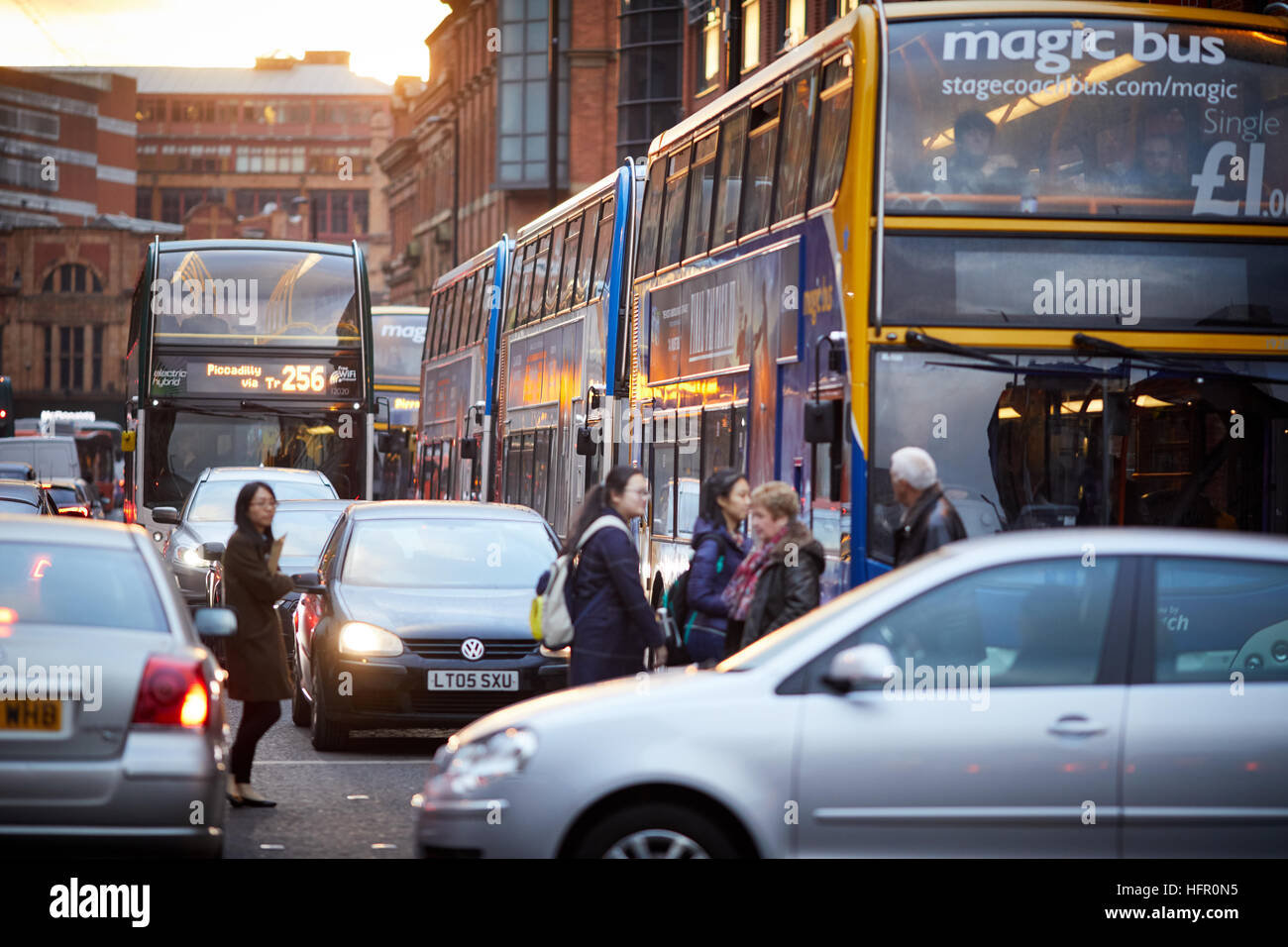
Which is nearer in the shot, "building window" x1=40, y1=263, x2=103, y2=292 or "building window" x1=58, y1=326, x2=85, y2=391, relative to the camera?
"building window" x1=58, y1=326, x2=85, y2=391

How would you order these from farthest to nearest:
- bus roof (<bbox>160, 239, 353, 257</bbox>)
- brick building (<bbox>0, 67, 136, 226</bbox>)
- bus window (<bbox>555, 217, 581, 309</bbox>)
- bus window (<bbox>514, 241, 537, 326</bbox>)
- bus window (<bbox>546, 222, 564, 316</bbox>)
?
brick building (<bbox>0, 67, 136, 226</bbox>), bus window (<bbox>514, 241, 537, 326</bbox>), bus roof (<bbox>160, 239, 353, 257</bbox>), bus window (<bbox>546, 222, 564, 316</bbox>), bus window (<bbox>555, 217, 581, 309</bbox>)

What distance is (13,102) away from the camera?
123m

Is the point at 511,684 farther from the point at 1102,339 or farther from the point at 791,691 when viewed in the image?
the point at 791,691

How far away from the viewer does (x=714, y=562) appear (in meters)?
9.76

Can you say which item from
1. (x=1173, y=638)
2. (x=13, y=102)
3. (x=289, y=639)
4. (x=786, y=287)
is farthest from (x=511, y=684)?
(x=13, y=102)

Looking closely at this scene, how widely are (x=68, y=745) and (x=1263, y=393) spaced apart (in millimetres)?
7364

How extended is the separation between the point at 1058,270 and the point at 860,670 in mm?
5768

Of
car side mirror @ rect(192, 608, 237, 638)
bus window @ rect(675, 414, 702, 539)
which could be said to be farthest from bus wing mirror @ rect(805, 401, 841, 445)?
bus window @ rect(675, 414, 702, 539)

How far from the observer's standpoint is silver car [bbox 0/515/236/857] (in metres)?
6.79

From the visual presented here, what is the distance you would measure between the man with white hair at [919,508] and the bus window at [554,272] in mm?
15192

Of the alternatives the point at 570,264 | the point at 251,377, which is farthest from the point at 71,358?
the point at 570,264

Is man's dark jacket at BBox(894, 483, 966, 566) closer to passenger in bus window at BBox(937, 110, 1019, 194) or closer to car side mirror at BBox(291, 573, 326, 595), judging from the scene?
passenger in bus window at BBox(937, 110, 1019, 194)

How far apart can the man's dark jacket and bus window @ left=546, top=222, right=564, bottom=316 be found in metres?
15.2

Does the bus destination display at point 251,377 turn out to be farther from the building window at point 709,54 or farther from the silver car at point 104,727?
the building window at point 709,54
